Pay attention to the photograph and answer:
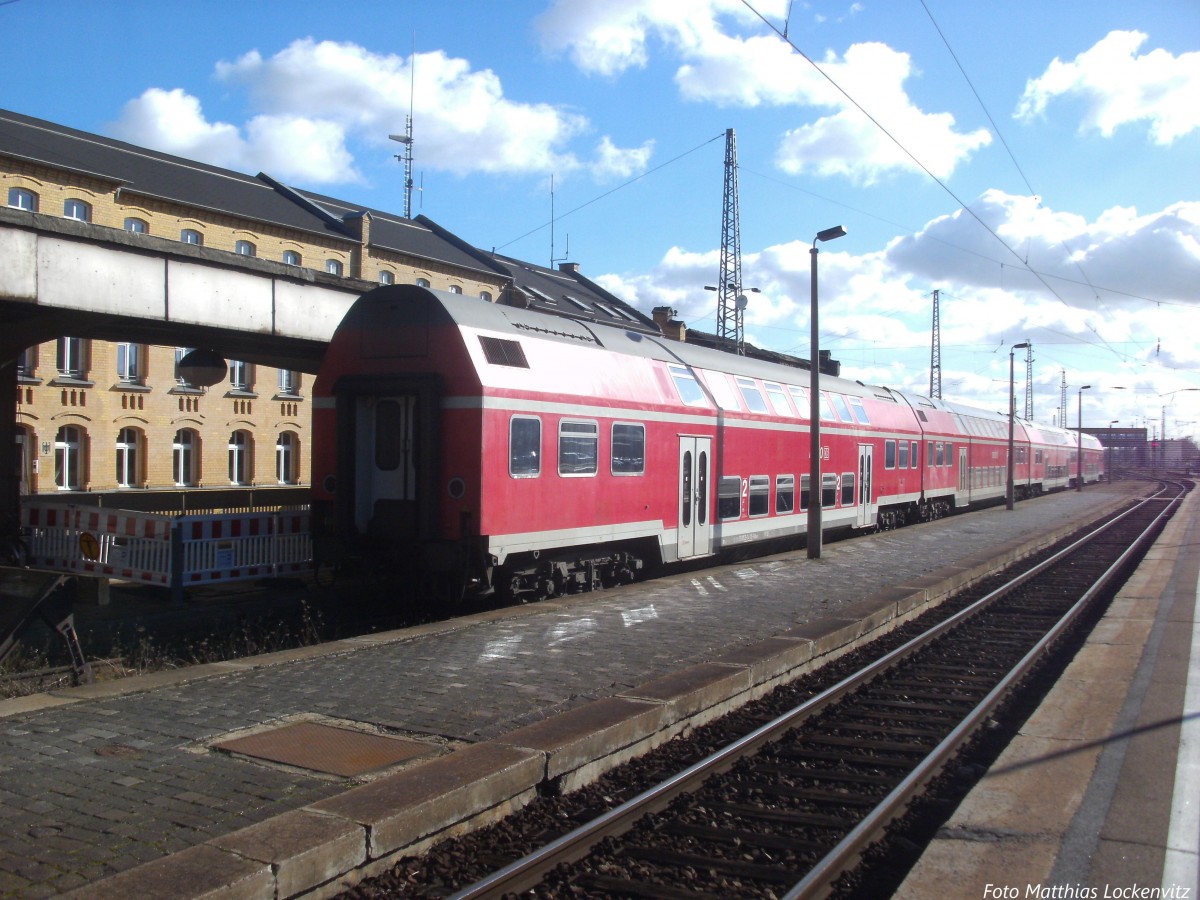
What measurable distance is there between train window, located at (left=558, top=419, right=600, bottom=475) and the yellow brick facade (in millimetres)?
17690

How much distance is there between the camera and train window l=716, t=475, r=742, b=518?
15500mm

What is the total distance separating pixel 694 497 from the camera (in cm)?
1478

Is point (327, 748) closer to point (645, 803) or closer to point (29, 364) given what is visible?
point (645, 803)

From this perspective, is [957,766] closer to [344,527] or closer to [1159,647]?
[1159,647]

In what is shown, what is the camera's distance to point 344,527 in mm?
11578

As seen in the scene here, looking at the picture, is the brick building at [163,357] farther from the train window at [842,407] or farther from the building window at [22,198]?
the train window at [842,407]

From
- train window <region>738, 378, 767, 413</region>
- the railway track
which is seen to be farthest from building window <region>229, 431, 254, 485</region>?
the railway track

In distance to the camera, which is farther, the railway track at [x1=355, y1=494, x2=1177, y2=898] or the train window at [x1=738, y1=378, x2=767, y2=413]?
the train window at [x1=738, y1=378, x2=767, y2=413]

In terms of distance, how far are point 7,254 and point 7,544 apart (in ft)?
16.1

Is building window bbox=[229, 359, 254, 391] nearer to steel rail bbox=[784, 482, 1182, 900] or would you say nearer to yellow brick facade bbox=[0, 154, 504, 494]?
yellow brick facade bbox=[0, 154, 504, 494]

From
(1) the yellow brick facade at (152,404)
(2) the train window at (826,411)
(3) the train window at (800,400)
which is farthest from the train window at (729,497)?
(1) the yellow brick facade at (152,404)

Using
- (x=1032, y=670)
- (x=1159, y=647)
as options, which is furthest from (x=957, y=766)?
(x=1159, y=647)

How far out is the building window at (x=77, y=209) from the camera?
26938 mm

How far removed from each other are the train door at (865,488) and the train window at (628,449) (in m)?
9.88
